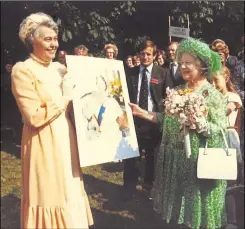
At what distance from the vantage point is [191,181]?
11.2 ft

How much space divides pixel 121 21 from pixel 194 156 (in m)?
5.16

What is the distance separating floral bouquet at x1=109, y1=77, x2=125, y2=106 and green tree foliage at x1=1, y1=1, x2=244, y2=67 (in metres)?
3.34

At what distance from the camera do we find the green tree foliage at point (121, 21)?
7.03 meters

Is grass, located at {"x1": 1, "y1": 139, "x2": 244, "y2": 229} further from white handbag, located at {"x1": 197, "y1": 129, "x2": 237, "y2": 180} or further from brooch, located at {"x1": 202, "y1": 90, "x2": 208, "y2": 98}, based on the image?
brooch, located at {"x1": 202, "y1": 90, "x2": 208, "y2": 98}

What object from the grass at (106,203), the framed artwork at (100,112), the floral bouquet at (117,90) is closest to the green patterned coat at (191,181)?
the framed artwork at (100,112)

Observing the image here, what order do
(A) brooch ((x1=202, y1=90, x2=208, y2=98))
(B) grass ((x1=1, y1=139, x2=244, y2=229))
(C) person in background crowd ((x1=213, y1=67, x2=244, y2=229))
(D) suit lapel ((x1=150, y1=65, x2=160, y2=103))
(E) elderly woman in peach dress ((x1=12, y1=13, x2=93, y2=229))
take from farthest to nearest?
(D) suit lapel ((x1=150, y1=65, x2=160, y2=103)) → (B) grass ((x1=1, y1=139, x2=244, y2=229)) → (C) person in background crowd ((x1=213, y1=67, x2=244, y2=229)) → (A) brooch ((x1=202, y1=90, x2=208, y2=98)) → (E) elderly woman in peach dress ((x1=12, y1=13, x2=93, y2=229))

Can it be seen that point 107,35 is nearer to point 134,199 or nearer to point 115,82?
point 134,199

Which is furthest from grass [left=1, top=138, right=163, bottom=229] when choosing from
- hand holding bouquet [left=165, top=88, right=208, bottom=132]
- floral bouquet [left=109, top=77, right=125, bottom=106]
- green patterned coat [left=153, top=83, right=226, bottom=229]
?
hand holding bouquet [left=165, top=88, right=208, bottom=132]

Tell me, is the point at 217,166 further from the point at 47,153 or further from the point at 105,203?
the point at 105,203

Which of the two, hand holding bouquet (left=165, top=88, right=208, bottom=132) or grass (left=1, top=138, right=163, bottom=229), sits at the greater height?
hand holding bouquet (left=165, top=88, right=208, bottom=132)

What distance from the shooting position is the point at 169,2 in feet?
25.9

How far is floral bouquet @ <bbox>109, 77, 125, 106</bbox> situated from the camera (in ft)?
11.2

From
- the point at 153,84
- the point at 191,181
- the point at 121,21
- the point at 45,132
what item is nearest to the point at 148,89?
the point at 153,84

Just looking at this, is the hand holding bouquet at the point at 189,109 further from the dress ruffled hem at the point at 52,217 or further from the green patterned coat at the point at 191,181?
the dress ruffled hem at the point at 52,217
